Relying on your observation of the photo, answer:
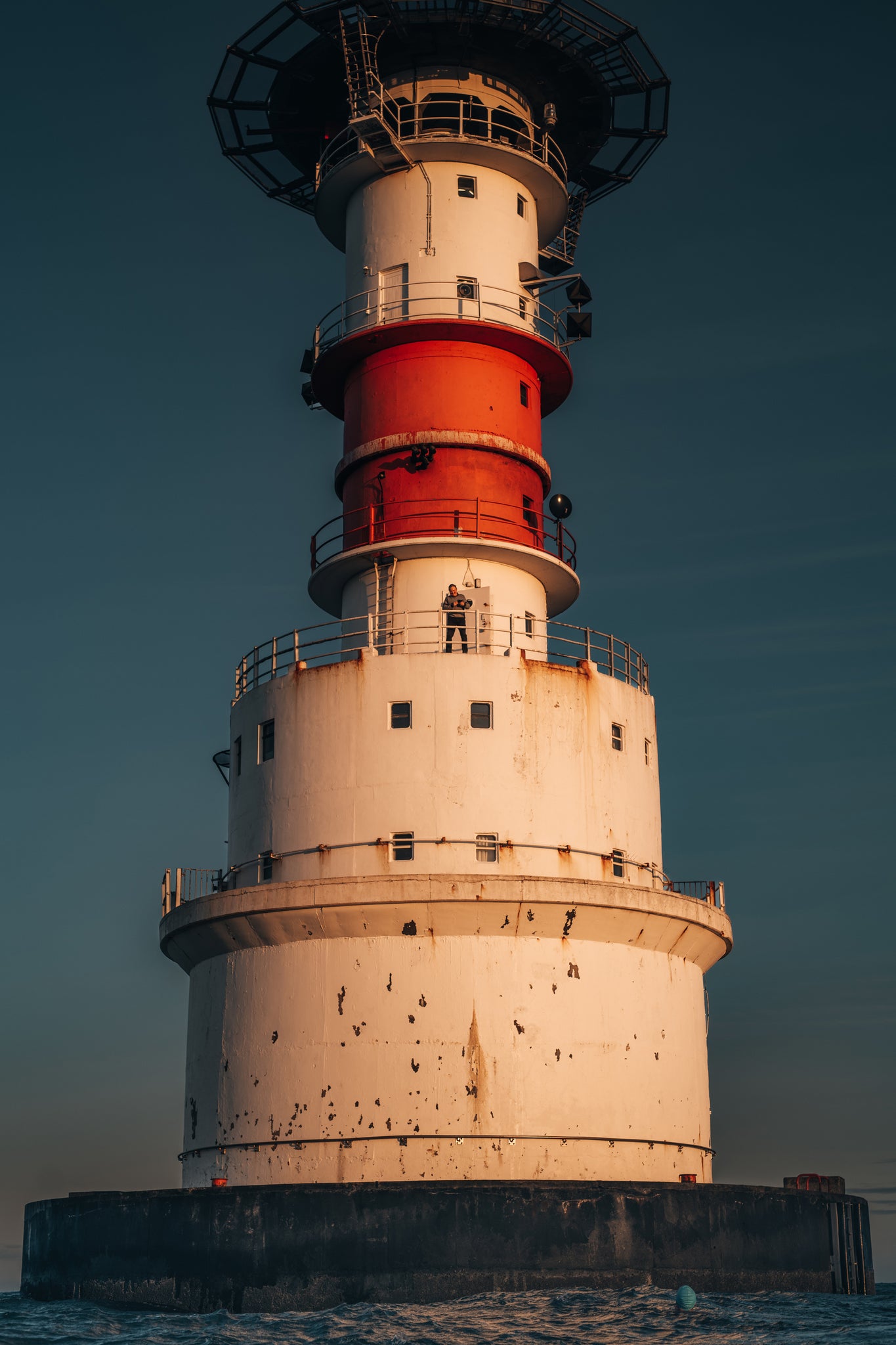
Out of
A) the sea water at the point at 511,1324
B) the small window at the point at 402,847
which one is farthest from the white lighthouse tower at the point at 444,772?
the sea water at the point at 511,1324

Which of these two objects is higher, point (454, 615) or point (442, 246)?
point (442, 246)

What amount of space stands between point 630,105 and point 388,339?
10.1 metres

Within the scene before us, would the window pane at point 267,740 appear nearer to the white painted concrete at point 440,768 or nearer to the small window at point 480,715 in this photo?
the white painted concrete at point 440,768

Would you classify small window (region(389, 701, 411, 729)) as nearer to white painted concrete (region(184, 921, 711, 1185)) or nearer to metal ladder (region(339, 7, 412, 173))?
white painted concrete (region(184, 921, 711, 1185))

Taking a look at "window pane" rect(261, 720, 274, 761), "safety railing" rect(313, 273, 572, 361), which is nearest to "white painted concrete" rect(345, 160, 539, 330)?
"safety railing" rect(313, 273, 572, 361)

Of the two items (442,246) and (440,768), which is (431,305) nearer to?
(442,246)

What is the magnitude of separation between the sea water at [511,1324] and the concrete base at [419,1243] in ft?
0.90

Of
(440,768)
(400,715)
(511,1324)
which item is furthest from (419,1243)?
(400,715)

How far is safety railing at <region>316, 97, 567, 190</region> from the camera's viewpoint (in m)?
34.9

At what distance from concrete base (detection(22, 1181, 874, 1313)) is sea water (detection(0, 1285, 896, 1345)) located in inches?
10.8

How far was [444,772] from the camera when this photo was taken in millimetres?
29406

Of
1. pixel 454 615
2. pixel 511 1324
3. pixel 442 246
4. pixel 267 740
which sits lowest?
pixel 511 1324

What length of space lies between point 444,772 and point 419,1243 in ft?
27.2

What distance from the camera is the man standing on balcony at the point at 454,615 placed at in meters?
31.6
